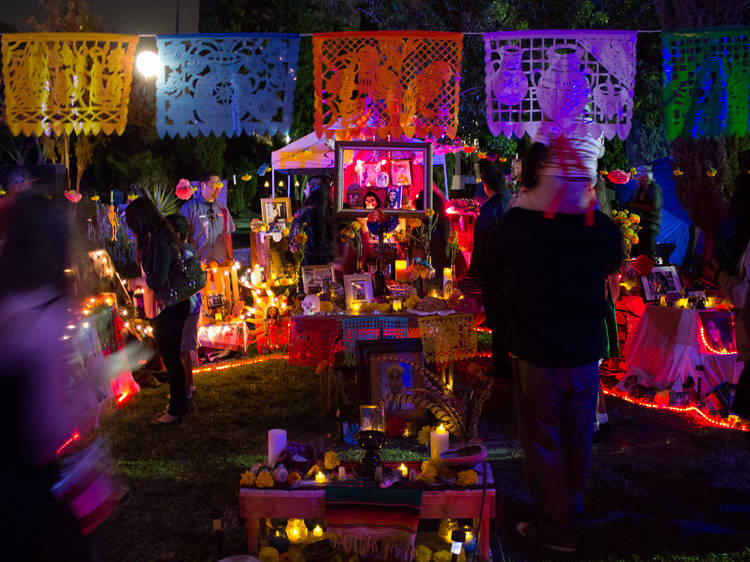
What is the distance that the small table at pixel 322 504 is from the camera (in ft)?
9.88

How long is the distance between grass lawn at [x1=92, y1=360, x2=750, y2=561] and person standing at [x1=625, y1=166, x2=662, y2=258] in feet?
9.01

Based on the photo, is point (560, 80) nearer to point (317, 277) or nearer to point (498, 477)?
point (317, 277)

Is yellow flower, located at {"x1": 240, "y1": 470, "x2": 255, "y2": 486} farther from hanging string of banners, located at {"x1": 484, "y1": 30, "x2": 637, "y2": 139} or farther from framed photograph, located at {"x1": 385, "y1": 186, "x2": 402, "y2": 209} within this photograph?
framed photograph, located at {"x1": 385, "y1": 186, "x2": 402, "y2": 209}

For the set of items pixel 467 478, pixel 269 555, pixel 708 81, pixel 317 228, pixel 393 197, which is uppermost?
pixel 708 81

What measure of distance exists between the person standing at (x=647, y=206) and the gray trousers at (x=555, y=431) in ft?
16.3

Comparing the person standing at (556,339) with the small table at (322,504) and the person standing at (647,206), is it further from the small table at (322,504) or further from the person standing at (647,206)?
the person standing at (647,206)

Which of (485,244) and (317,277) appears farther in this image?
(317,277)

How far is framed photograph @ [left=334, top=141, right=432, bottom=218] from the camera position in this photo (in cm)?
→ 647

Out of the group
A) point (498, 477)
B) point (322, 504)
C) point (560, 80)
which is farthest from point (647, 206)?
point (322, 504)

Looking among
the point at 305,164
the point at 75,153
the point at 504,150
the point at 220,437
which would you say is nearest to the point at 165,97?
the point at 220,437

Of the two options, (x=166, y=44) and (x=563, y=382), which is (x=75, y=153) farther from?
(x=563, y=382)

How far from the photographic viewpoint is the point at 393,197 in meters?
6.57

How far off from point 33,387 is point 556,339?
7.01ft

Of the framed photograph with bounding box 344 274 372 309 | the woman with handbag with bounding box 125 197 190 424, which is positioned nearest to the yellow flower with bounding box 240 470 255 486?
the woman with handbag with bounding box 125 197 190 424
